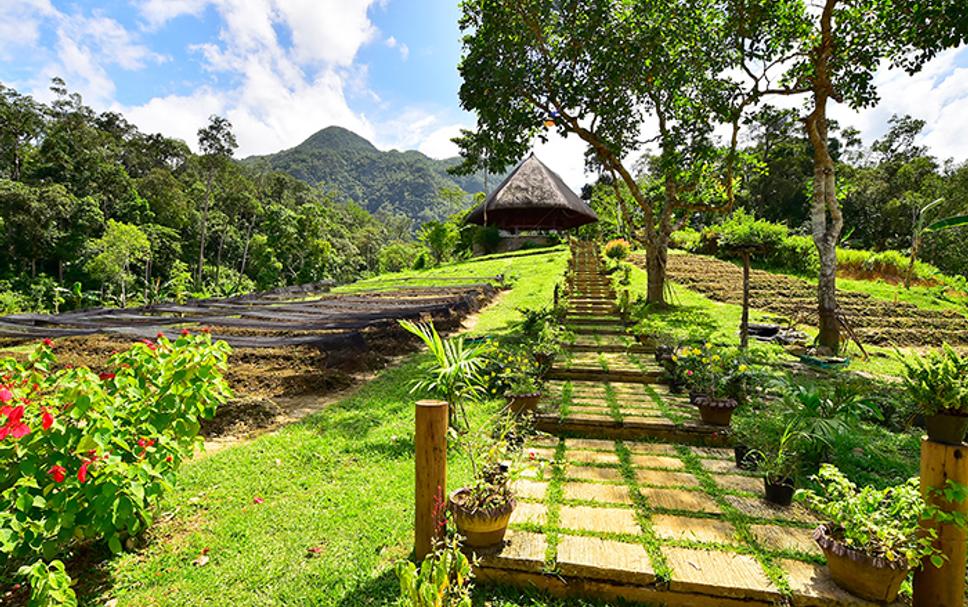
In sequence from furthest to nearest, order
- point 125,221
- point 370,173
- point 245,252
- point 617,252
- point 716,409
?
point 370,173, point 245,252, point 125,221, point 617,252, point 716,409

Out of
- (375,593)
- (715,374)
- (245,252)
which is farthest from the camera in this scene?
(245,252)

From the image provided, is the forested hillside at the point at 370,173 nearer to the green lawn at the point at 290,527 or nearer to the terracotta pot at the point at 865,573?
the green lawn at the point at 290,527

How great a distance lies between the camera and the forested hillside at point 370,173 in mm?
108012

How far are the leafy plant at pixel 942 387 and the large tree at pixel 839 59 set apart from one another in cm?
592

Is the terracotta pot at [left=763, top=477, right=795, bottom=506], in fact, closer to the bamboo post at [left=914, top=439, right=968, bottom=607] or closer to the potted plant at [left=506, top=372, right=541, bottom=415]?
the bamboo post at [left=914, top=439, right=968, bottom=607]

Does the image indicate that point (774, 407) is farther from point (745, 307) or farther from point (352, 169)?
point (352, 169)

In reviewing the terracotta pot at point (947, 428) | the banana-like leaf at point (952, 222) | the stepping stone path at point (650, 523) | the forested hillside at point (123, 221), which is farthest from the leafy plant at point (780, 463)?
the forested hillside at point (123, 221)

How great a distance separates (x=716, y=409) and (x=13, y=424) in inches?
180

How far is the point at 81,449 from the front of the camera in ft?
5.93

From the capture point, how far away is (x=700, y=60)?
792cm

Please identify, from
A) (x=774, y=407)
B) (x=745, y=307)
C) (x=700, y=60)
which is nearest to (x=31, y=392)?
(x=774, y=407)

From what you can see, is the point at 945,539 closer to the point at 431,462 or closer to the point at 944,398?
the point at 944,398

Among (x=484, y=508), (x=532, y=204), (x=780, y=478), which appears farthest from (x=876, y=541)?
(x=532, y=204)

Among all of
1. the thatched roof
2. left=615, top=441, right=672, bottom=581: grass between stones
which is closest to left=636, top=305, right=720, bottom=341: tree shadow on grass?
left=615, top=441, right=672, bottom=581: grass between stones
